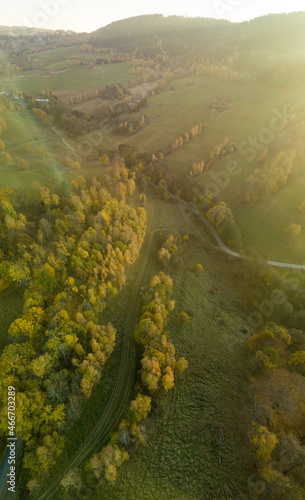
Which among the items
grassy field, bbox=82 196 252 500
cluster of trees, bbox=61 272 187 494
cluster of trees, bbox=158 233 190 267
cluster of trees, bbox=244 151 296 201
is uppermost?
cluster of trees, bbox=244 151 296 201

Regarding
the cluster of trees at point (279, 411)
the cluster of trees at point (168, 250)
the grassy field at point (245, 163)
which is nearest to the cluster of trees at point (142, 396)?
the cluster of trees at point (168, 250)

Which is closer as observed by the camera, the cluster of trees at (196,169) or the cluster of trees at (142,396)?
the cluster of trees at (142,396)

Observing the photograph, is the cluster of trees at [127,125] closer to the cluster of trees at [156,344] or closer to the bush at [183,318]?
the cluster of trees at [156,344]

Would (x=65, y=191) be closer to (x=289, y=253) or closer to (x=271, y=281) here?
(x=271, y=281)

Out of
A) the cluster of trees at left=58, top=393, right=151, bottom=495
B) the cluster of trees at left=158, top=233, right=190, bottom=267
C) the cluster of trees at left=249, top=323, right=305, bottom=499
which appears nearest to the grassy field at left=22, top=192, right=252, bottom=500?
the cluster of trees at left=58, top=393, right=151, bottom=495

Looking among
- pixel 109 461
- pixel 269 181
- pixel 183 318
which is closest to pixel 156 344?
pixel 183 318

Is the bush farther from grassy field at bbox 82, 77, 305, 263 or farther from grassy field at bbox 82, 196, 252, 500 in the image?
grassy field at bbox 82, 77, 305, 263
